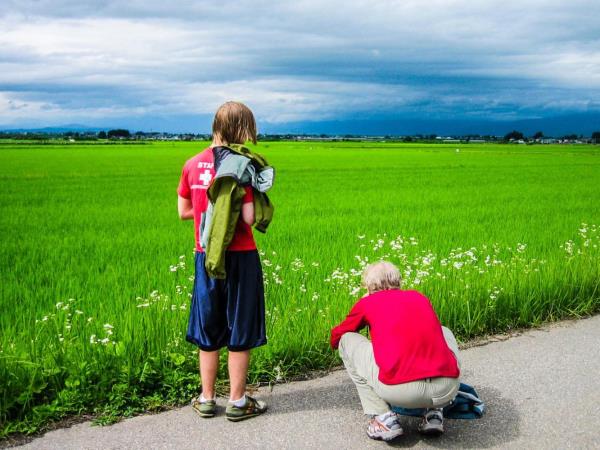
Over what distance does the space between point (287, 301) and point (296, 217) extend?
784cm

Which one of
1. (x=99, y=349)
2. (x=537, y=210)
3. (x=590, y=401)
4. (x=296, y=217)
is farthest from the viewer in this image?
(x=537, y=210)

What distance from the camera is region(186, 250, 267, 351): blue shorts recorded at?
342cm

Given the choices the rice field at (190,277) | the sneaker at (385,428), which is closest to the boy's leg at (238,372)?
the rice field at (190,277)

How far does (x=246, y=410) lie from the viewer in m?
3.55

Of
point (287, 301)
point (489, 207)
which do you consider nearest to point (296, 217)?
point (489, 207)

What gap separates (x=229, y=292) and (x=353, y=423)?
1.05 m

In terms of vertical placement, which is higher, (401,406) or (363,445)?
(401,406)

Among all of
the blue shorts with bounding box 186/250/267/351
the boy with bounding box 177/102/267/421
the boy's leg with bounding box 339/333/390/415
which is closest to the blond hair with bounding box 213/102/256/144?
the boy with bounding box 177/102/267/421

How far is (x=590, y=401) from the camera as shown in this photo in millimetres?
3766

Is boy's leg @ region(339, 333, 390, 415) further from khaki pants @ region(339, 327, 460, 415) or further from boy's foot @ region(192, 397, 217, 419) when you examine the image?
boy's foot @ region(192, 397, 217, 419)

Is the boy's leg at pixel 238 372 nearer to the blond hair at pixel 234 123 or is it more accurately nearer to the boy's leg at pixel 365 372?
the boy's leg at pixel 365 372

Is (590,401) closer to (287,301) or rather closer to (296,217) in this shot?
(287,301)

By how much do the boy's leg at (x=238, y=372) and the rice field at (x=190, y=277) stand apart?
46 centimetres

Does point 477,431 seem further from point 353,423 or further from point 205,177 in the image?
point 205,177
